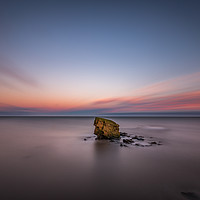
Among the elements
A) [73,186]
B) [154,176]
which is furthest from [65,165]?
[154,176]

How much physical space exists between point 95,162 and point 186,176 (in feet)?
16.4

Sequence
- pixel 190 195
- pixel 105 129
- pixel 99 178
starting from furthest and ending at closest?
1. pixel 105 129
2. pixel 99 178
3. pixel 190 195

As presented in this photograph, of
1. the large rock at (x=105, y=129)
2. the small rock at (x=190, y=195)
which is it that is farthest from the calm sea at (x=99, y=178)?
the large rock at (x=105, y=129)

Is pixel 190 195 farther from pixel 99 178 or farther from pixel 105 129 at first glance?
pixel 105 129

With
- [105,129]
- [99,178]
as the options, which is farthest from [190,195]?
[105,129]

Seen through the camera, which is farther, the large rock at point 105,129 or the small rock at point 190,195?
the large rock at point 105,129

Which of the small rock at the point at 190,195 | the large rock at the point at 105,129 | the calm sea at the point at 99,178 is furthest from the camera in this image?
the large rock at the point at 105,129

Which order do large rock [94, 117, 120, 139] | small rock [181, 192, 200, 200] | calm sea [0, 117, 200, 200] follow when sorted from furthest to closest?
Answer: large rock [94, 117, 120, 139], calm sea [0, 117, 200, 200], small rock [181, 192, 200, 200]

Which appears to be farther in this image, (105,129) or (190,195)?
(105,129)

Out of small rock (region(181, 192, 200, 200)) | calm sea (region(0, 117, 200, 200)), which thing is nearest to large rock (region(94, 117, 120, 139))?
calm sea (region(0, 117, 200, 200))

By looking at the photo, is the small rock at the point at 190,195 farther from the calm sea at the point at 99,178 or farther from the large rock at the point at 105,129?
the large rock at the point at 105,129

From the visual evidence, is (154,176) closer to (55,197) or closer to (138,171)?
(138,171)

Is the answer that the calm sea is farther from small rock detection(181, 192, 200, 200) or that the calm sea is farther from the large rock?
the large rock

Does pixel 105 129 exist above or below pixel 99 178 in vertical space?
above
